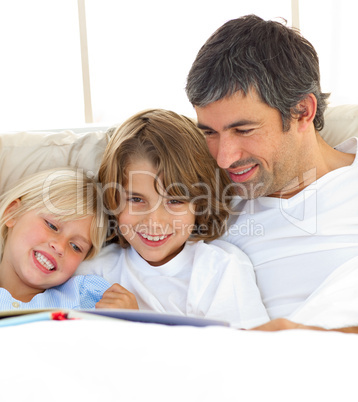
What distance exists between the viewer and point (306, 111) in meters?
1.73

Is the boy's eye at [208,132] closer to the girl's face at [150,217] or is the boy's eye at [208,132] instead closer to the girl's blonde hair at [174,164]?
the girl's blonde hair at [174,164]

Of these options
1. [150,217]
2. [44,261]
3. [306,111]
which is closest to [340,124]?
[306,111]

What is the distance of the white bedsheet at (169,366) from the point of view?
818 mm

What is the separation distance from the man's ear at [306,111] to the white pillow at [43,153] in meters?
0.63

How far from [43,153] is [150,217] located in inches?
18.1

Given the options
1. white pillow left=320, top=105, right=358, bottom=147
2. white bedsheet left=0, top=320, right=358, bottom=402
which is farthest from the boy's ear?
white pillow left=320, top=105, right=358, bottom=147

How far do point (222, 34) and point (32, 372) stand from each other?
1.19 meters

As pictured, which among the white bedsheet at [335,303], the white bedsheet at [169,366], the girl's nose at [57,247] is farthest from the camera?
the girl's nose at [57,247]

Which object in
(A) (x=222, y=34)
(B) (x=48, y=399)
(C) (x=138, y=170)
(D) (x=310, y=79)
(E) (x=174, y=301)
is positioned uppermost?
(A) (x=222, y=34)

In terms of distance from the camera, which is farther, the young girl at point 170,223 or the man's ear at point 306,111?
the man's ear at point 306,111

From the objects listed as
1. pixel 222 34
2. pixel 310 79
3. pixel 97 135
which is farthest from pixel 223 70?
pixel 97 135

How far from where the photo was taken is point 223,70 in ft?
5.29

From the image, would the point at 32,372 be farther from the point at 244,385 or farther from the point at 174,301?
the point at 174,301

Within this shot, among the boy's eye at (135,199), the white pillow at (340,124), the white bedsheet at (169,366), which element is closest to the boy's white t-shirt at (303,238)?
the white pillow at (340,124)
